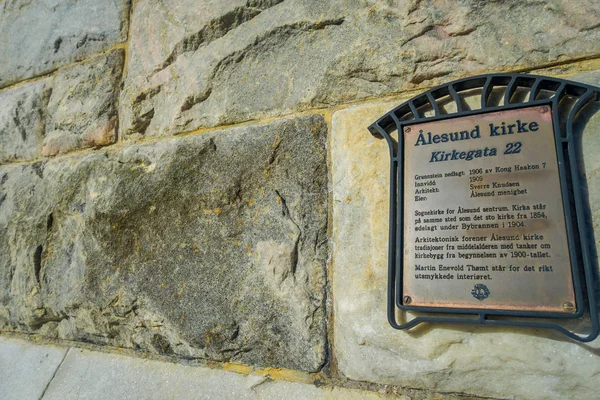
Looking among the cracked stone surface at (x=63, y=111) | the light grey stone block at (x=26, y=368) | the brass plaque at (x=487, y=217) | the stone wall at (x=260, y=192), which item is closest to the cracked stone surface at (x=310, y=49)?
the stone wall at (x=260, y=192)

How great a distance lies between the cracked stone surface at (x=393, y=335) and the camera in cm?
113

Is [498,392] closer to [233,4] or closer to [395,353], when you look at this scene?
[395,353]

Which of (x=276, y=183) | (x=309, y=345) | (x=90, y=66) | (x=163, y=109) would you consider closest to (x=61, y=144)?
(x=90, y=66)

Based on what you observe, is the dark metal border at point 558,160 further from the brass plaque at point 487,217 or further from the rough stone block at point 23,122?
the rough stone block at point 23,122

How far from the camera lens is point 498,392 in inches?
46.7

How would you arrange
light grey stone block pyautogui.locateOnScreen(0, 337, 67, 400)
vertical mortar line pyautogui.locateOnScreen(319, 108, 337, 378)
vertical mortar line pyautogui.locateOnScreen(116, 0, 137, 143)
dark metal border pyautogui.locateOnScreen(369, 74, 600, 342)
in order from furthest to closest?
vertical mortar line pyautogui.locateOnScreen(116, 0, 137, 143) → light grey stone block pyautogui.locateOnScreen(0, 337, 67, 400) → vertical mortar line pyautogui.locateOnScreen(319, 108, 337, 378) → dark metal border pyautogui.locateOnScreen(369, 74, 600, 342)

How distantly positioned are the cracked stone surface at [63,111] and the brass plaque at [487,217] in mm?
1459

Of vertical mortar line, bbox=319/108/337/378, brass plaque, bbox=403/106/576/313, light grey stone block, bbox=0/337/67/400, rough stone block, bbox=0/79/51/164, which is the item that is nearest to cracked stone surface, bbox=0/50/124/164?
rough stone block, bbox=0/79/51/164

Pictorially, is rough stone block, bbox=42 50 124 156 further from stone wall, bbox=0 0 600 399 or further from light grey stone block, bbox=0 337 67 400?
light grey stone block, bbox=0 337 67 400

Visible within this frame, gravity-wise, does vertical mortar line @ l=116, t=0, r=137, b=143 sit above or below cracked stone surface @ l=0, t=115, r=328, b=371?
above

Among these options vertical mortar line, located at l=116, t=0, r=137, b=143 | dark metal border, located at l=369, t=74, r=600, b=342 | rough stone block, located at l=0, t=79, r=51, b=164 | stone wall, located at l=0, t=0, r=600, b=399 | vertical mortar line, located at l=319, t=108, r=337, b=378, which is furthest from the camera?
rough stone block, located at l=0, t=79, r=51, b=164

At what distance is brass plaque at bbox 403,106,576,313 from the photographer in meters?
1.13

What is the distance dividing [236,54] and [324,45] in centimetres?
37

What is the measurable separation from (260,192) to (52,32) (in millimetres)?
1647
